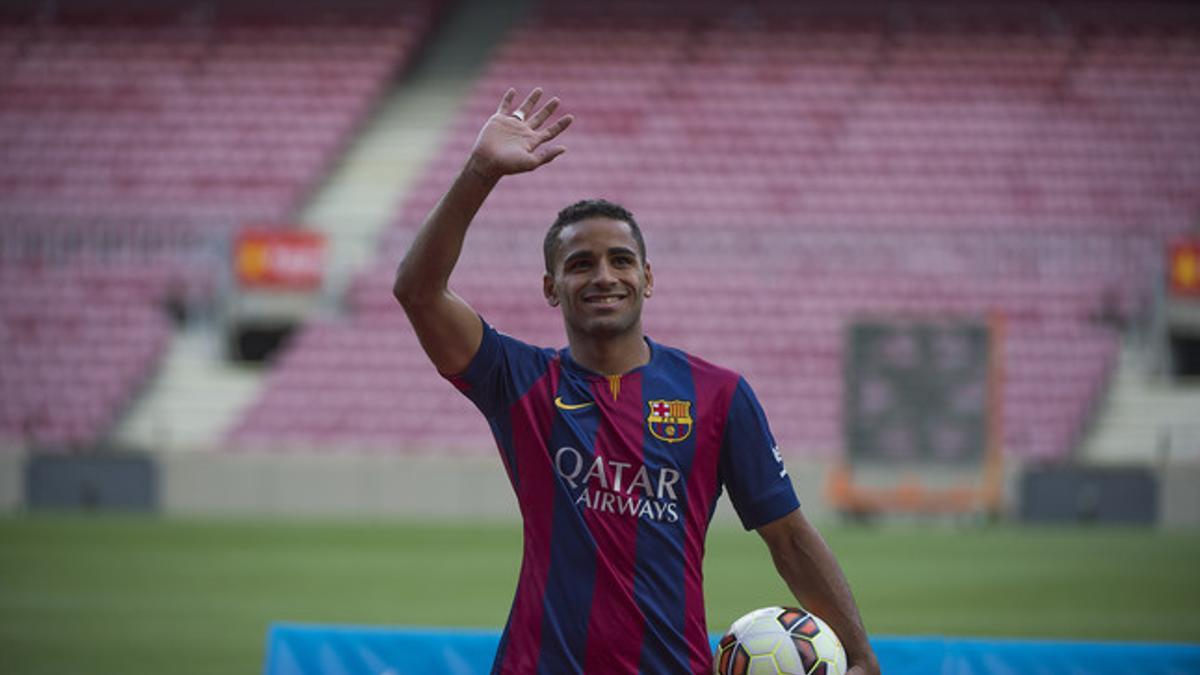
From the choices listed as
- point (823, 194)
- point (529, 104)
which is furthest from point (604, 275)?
point (823, 194)

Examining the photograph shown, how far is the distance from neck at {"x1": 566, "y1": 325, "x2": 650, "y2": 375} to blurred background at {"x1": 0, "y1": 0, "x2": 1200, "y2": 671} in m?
12.0

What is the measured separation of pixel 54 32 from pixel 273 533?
15012mm

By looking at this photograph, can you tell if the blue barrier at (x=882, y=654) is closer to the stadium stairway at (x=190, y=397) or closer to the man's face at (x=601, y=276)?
the man's face at (x=601, y=276)

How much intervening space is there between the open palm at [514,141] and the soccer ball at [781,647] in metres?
1.23

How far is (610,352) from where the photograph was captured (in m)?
3.66

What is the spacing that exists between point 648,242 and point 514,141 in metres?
19.3

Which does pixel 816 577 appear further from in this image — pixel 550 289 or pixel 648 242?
pixel 648 242

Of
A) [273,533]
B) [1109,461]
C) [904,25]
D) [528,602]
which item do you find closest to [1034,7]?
[904,25]

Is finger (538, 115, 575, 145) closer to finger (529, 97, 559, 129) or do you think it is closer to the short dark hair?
finger (529, 97, 559, 129)

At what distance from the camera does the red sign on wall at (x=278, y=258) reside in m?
22.8

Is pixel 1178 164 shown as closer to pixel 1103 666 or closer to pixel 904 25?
pixel 904 25

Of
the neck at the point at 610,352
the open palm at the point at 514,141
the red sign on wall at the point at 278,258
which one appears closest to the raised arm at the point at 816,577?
the neck at the point at 610,352

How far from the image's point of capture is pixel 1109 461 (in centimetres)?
2022

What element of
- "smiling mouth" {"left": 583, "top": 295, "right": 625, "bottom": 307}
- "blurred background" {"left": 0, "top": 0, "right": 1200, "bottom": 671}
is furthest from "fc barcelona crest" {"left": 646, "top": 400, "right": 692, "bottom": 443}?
"blurred background" {"left": 0, "top": 0, "right": 1200, "bottom": 671}
